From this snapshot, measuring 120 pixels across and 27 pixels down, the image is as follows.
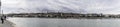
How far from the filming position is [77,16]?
19588 cm

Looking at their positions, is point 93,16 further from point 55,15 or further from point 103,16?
point 55,15

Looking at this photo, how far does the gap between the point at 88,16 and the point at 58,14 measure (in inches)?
695

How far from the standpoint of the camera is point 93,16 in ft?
644

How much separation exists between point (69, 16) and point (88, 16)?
11.4 meters

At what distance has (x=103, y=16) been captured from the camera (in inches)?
7864

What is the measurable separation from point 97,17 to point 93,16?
2.59 m

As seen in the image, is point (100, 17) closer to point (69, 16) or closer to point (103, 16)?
point (103, 16)

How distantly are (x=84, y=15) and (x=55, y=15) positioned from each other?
55.5ft

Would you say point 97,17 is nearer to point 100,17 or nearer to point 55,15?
point 100,17

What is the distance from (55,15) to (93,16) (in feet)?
71.5

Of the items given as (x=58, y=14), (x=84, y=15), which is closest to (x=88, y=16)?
(x=84, y=15)

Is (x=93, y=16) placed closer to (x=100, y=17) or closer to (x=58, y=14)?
(x=100, y=17)

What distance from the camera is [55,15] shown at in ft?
653

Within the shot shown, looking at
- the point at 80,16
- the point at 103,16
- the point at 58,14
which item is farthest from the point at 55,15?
the point at 103,16
